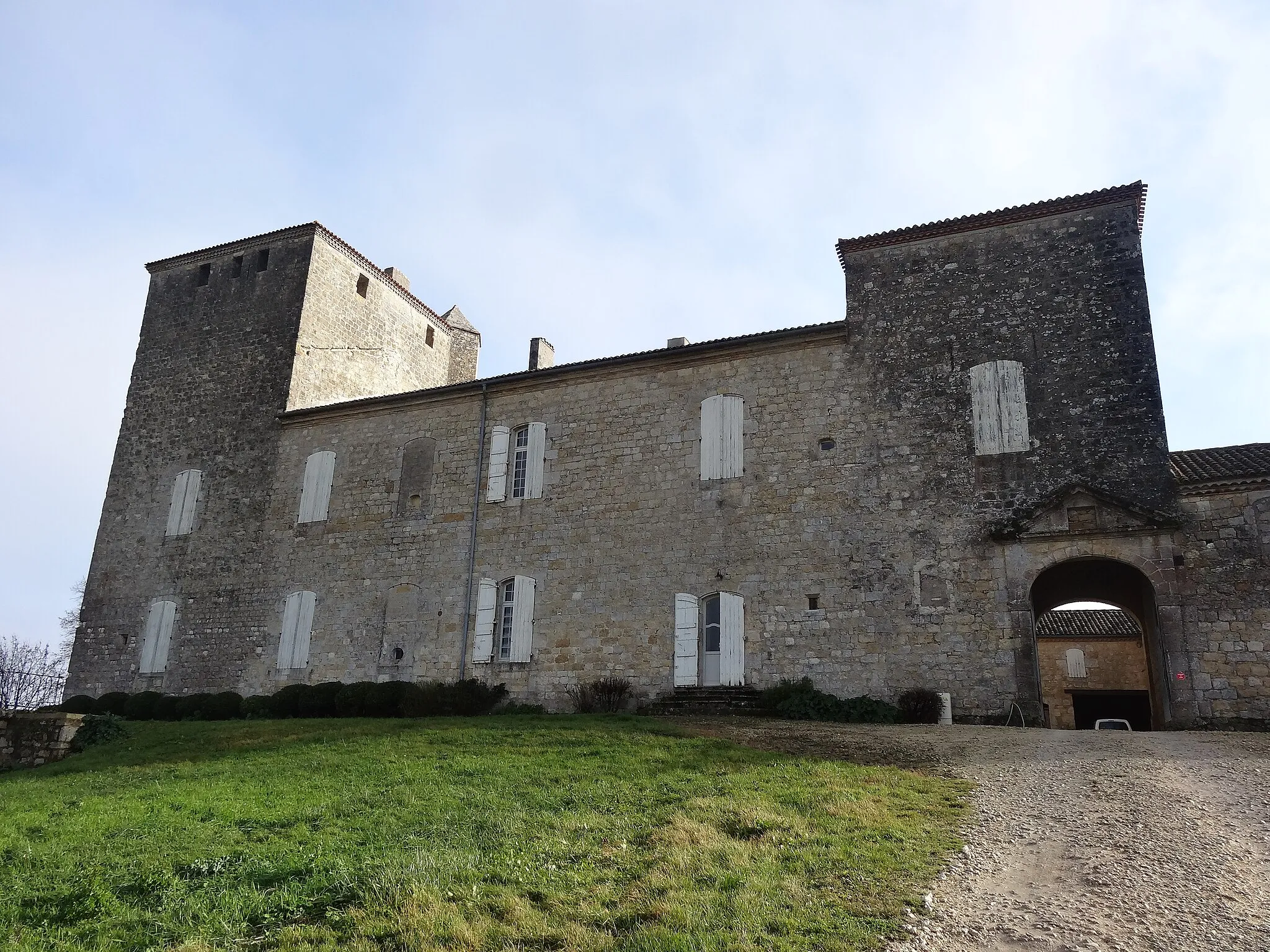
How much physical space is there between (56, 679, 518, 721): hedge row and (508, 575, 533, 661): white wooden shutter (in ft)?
2.29

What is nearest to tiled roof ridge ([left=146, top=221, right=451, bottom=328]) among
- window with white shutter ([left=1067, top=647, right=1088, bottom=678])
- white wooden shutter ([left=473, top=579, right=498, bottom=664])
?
white wooden shutter ([left=473, top=579, right=498, bottom=664])

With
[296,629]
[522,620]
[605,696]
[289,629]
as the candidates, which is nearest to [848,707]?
[605,696]

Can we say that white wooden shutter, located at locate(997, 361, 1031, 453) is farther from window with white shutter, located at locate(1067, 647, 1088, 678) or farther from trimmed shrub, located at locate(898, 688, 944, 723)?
window with white shutter, located at locate(1067, 647, 1088, 678)

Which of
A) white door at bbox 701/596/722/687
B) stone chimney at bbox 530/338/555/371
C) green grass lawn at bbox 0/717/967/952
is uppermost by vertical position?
stone chimney at bbox 530/338/555/371

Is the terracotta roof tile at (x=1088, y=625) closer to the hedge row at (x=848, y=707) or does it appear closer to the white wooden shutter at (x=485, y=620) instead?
the hedge row at (x=848, y=707)

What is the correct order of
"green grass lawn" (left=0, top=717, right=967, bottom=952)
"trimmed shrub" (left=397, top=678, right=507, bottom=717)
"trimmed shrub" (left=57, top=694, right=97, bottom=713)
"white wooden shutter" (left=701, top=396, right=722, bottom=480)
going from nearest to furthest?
"green grass lawn" (left=0, top=717, right=967, bottom=952), "trimmed shrub" (left=397, top=678, right=507, bottom=717), "white wooden shutter" (left=701, top=396, right=722, bottom=480), "trimmed shrub" (left=57, top=694, right=97, bottom=713)

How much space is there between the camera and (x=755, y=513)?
15977 mm

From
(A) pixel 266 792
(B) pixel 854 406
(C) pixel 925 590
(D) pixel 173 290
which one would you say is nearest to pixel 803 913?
(A) pixel 266 792

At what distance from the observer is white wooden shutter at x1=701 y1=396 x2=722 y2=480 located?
16.5 meters

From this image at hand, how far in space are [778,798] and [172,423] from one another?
19205mm

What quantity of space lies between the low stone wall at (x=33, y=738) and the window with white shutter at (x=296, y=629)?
5489 mm

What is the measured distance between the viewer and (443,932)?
16.9ft

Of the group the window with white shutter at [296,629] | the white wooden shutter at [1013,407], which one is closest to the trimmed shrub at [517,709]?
the window with white shutter at [296,629]

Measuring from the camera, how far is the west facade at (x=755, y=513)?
1391 cm
